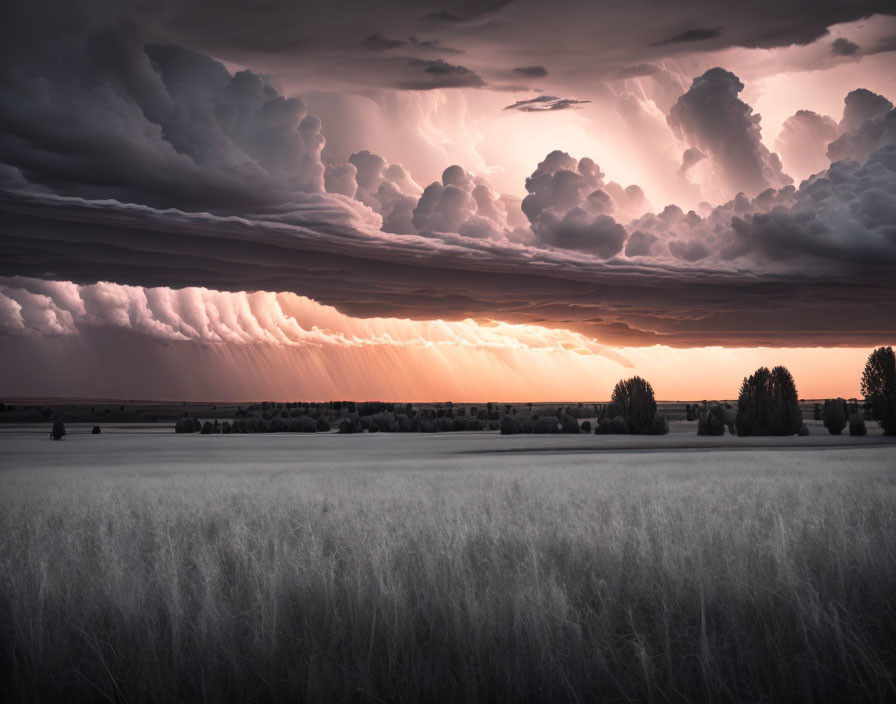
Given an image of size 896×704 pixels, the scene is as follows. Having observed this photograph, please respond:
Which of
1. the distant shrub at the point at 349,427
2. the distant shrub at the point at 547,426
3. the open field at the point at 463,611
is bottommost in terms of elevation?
the distant shrub at the point at 349,427

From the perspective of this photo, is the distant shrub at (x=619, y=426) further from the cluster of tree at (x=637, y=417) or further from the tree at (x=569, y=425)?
the tree at (x=569, y=425)

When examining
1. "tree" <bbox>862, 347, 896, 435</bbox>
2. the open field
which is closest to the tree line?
"tree" <bbox>862, 347, 896, 435</bbox>

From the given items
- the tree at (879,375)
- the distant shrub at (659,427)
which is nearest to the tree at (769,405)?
the distant shrub at (659,427)

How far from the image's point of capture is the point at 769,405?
72125 millimetres

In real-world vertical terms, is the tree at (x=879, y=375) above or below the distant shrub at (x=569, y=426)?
above

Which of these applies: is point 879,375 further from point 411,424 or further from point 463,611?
point 463,611

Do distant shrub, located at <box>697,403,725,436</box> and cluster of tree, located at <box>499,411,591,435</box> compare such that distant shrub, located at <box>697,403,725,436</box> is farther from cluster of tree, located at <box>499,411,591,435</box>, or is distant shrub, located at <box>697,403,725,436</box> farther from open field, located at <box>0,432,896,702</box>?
open field, located at <box>0,432,896,702</box>

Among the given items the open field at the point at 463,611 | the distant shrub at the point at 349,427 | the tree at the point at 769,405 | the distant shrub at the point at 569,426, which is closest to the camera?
the open field at the point at 463,611

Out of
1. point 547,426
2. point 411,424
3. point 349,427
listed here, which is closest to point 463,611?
point 547,426

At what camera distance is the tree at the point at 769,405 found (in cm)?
7169

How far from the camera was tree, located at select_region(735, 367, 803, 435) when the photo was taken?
2822 inches

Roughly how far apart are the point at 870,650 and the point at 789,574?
5.65ft

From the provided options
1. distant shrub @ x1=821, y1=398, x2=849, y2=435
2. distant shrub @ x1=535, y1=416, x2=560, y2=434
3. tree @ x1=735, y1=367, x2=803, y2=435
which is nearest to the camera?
tree @ x1=735, y1=367, x2=803, y2=435

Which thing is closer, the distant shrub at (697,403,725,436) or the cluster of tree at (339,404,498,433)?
the distant shrub at (697,403,725,436)
